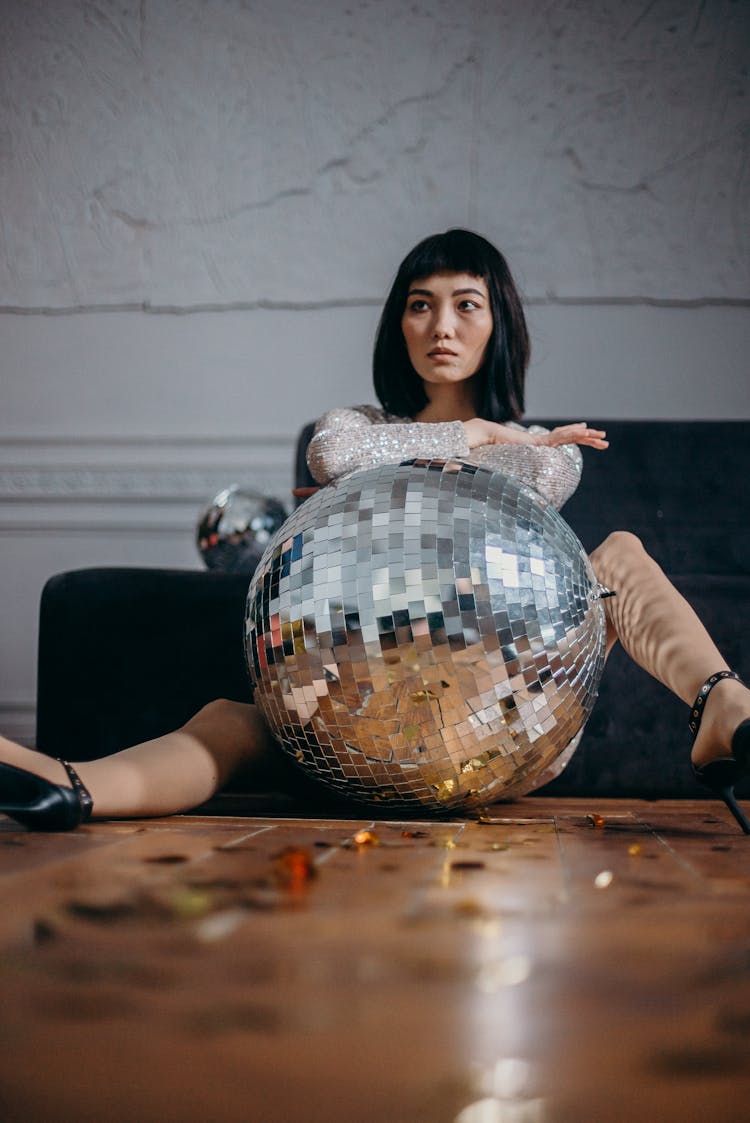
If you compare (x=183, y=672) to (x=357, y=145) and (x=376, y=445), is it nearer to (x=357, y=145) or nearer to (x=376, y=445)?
(x=376, y=445)

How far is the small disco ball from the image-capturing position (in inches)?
110

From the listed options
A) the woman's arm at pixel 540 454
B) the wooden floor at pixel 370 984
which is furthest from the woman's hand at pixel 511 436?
the wooden floor at pixel 370 984

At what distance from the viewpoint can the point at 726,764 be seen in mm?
1083

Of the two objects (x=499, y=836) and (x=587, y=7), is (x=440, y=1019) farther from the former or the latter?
(x=587, y=7)

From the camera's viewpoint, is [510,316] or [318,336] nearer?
[510,316]

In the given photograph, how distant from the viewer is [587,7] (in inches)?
135

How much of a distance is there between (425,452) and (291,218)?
7.76 ft

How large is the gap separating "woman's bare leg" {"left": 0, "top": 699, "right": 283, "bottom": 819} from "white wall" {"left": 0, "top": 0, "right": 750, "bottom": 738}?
7.59ft

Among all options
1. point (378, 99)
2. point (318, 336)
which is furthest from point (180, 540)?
point (378, 99)

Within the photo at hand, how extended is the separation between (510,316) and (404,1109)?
1540 mm

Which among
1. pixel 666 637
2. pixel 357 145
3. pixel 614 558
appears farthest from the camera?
pixel 357 145

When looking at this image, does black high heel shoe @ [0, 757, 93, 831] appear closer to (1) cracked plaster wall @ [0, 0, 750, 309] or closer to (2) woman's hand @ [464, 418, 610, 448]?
(2) woman's hand @ [464, 418, 610, 448]

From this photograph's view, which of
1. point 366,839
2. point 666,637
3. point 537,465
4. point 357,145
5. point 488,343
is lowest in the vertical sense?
point 366,839

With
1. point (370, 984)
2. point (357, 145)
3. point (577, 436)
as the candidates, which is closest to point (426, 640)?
point (370, 984)
